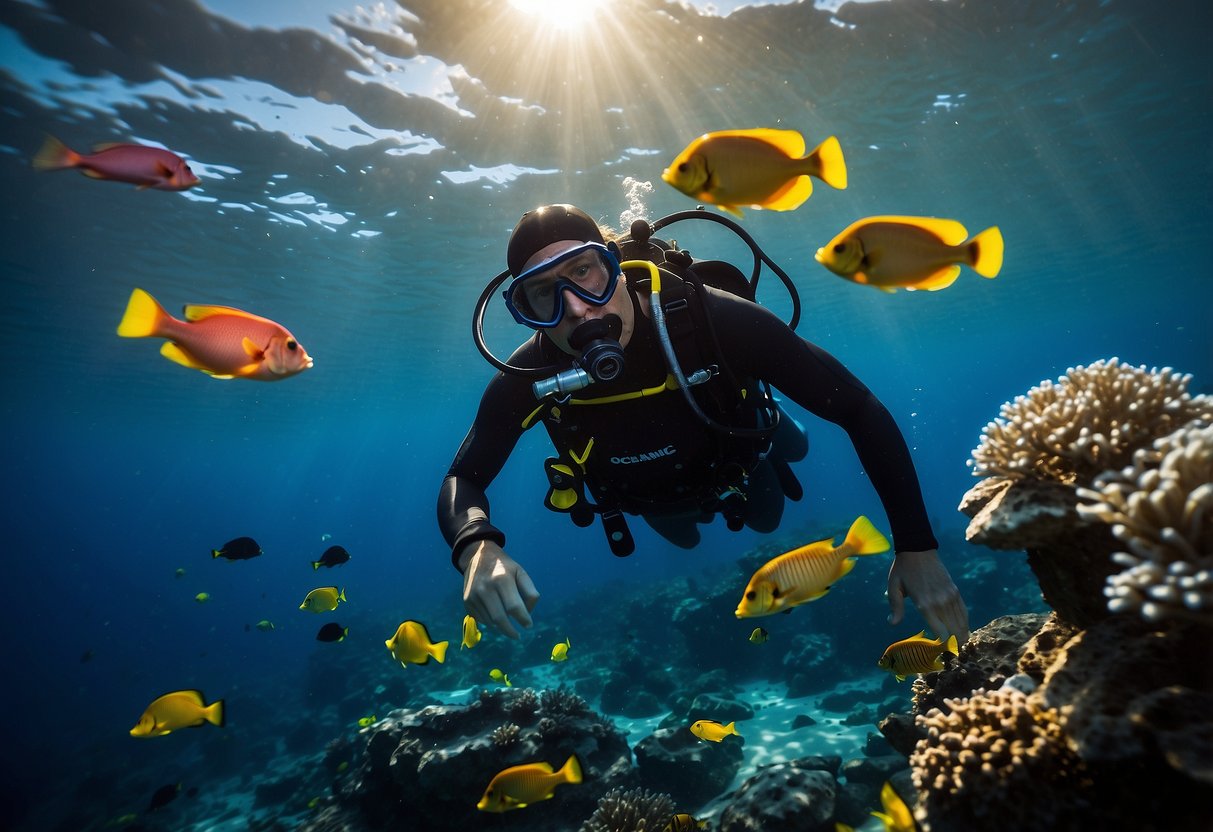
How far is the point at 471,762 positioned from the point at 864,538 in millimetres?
6095

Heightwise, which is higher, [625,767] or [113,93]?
[113,93]

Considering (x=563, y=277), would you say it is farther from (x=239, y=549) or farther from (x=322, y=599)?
(x=239, y=549)

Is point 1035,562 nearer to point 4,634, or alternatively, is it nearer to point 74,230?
point 74,230

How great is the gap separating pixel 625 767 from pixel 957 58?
692 inches

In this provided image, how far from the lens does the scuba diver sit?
11.9 ft

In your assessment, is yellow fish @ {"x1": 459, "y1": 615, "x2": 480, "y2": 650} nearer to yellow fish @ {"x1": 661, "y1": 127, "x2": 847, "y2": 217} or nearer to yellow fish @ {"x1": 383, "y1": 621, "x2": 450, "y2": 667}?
yellow fish @ {"x1": 383, "y1": 621, "x2": 450, "y2": 667}

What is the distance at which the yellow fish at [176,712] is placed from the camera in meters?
5.72

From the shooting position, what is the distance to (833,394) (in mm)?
3615

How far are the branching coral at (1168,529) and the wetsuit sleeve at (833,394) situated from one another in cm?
104

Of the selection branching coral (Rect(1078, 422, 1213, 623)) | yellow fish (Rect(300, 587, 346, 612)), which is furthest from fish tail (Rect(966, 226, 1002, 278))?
yellow fish (Rect(300, 587, 346, 612))

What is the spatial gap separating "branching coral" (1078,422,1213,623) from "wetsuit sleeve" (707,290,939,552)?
3.43ft

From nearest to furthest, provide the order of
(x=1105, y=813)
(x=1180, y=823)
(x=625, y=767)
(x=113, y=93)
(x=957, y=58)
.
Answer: (x=1180, y=823) → (x=1105, y=813) → (x=625, y=767) → (x=113, y=93) → (x=957, y=58)

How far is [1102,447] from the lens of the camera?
2.24 meters

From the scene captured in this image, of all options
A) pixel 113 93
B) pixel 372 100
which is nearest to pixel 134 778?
pixel 113 93
